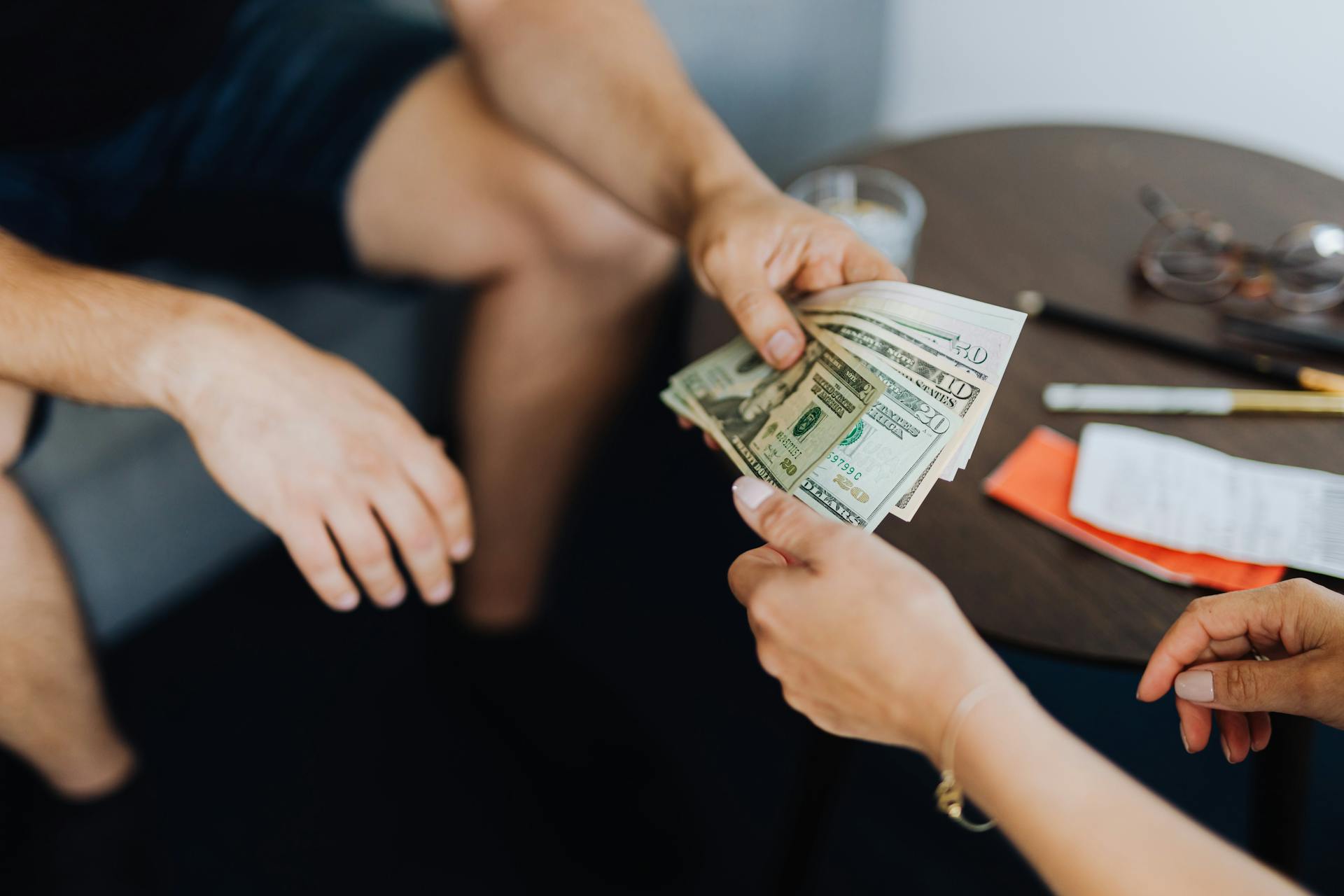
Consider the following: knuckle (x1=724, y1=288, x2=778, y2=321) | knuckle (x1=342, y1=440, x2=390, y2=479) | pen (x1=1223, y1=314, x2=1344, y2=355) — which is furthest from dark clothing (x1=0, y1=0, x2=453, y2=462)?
pen (x1=1223, y1=314, x2=1344, y2=355)

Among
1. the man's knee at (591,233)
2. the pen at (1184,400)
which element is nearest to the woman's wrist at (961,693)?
the pen at (1184,400)

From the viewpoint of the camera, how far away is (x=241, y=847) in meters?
1.07

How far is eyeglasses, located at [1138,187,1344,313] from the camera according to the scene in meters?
0.81

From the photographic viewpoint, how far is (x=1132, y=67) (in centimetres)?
145

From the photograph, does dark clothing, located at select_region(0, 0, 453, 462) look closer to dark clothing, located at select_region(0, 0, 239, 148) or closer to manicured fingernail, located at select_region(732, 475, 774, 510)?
dark clothing, located at select_region(0, 0, 239, 148)

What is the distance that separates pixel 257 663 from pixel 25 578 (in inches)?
18.3

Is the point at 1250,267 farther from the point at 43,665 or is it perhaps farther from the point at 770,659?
the point at 43,665

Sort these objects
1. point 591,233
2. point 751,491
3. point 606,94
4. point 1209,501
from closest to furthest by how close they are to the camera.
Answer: point 751,491 → point 1209,501 → point 606,94 → point 591,233

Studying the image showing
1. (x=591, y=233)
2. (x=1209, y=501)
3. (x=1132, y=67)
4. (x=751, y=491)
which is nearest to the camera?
(x=751, y=491)

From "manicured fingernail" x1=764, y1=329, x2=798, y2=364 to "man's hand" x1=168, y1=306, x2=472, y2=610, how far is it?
262 mm

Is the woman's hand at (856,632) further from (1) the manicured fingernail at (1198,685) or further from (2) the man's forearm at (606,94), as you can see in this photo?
(2) the man's forearm at (606,94)

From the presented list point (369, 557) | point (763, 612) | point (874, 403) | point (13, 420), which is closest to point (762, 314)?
point (874, 403)

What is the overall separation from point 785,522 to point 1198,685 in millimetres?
258

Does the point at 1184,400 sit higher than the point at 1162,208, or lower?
lower
